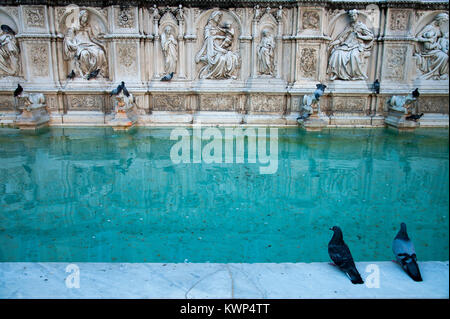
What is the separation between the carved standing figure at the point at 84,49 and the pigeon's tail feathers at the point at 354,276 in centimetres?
817

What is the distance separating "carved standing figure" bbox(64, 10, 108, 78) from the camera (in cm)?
909

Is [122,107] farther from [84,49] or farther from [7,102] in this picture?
[7,102]

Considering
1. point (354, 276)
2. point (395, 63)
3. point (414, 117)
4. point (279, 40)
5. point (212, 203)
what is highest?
point (279, 40)

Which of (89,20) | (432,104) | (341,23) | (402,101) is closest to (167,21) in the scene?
(89,20)

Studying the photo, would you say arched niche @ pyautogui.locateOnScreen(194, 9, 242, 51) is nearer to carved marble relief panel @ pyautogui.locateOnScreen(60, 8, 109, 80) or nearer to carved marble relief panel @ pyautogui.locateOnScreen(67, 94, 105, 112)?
carved marble relief panel @ pyautogui.locateOnScreen(60, 8, 109, 80)

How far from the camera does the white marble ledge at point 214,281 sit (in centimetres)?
257

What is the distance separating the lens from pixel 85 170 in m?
5.86

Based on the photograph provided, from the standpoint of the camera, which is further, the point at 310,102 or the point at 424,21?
the point at 424,21

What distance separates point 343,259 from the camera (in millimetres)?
2861

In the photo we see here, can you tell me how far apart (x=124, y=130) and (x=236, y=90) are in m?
2.85

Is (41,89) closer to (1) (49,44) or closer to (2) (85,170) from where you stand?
(1) (49,44)

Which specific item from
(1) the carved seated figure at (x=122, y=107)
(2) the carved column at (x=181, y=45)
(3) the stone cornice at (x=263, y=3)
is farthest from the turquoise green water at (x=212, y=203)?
(3) the stone cornice at (x=263, y=3)

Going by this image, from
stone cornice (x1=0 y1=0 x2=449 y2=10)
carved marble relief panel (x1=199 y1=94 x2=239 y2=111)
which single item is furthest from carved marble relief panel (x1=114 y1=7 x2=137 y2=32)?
carved marble relief panel (x1=199 y1=94 x2=239 y2=111)

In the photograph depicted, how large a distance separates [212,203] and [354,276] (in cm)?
227
